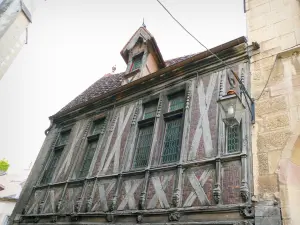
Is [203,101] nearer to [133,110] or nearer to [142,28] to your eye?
[133,110]

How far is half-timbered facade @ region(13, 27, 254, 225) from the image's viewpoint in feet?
15.0

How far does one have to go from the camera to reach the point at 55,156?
30.7ft

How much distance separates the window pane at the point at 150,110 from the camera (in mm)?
7102

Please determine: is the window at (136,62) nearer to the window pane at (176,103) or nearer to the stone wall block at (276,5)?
the window pane at (176,103)

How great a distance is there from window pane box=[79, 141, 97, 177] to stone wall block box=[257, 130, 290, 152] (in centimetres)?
504

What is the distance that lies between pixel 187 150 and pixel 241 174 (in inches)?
53.9

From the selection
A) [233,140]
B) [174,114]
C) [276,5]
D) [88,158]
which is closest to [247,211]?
[233,140]

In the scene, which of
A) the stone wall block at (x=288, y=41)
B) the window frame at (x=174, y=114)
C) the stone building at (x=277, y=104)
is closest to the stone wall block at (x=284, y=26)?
the stone building at (x=277, y=104)

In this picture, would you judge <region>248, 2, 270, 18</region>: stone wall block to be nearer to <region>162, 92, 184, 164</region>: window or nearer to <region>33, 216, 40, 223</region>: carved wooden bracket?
<region>162, 92, 184, 164</region>: window

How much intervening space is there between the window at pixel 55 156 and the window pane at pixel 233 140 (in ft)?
20.9

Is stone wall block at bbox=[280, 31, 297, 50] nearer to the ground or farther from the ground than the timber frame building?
farther from the ground

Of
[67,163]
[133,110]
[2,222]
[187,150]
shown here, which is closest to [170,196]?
[187,150]

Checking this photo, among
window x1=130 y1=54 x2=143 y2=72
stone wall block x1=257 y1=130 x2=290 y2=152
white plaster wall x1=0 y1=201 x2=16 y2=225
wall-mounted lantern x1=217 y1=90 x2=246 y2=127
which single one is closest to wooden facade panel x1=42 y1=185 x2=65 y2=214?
window x1=130 y1=54 x2=143 y2=72

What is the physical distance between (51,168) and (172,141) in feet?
17.0
